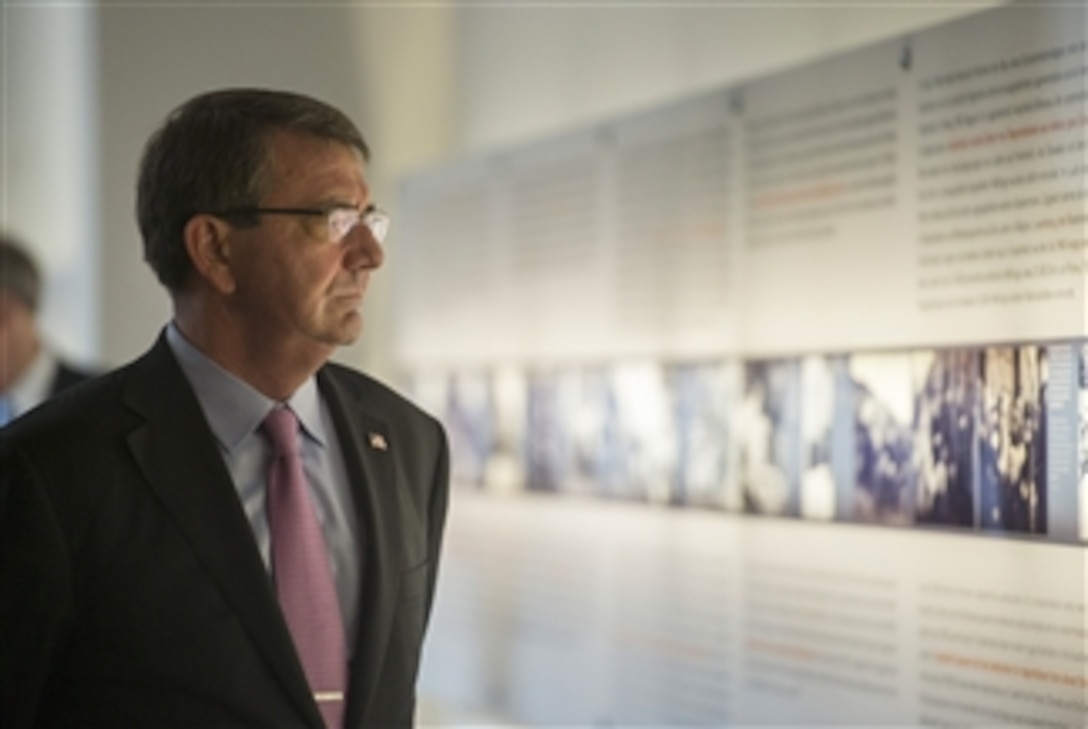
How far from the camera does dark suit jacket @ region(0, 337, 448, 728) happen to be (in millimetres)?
2281

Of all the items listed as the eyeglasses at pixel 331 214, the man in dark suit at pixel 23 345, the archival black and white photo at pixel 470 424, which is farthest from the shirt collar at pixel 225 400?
the man in dark suit at pixel 23 345

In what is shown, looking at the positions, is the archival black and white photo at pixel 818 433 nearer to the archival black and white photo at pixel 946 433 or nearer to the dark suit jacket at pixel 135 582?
the archival black and white photo at pixel 946 433

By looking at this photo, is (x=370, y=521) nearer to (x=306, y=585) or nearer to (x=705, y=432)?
(x=306, y=585)

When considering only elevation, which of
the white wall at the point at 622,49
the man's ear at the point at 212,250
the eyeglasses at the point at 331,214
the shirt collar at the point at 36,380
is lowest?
the shirt collar at the point at 36,380

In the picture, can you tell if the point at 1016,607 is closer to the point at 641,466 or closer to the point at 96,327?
the point at 641,466

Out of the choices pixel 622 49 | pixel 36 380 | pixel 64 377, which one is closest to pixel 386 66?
pixel 622 49

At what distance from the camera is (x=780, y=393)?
3.68 meters

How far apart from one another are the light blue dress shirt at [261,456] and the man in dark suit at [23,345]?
3210mm

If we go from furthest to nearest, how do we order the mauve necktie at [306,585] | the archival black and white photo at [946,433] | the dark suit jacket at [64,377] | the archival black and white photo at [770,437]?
the dark suit jacket at [64,377] < the archival black and white photo at [770,437] < the archival black and white photo at [946,433] < the mauve necktie at [306,585]

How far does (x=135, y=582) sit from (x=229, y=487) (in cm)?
21

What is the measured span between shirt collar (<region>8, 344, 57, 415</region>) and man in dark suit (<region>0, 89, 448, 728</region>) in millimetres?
3328

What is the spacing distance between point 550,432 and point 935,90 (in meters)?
1.74

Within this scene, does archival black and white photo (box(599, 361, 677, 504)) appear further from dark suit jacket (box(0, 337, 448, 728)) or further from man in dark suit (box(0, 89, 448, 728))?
dark suit jacket (box(0, 337, 448, 728))

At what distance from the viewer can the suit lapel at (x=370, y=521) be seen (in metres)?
2.50
